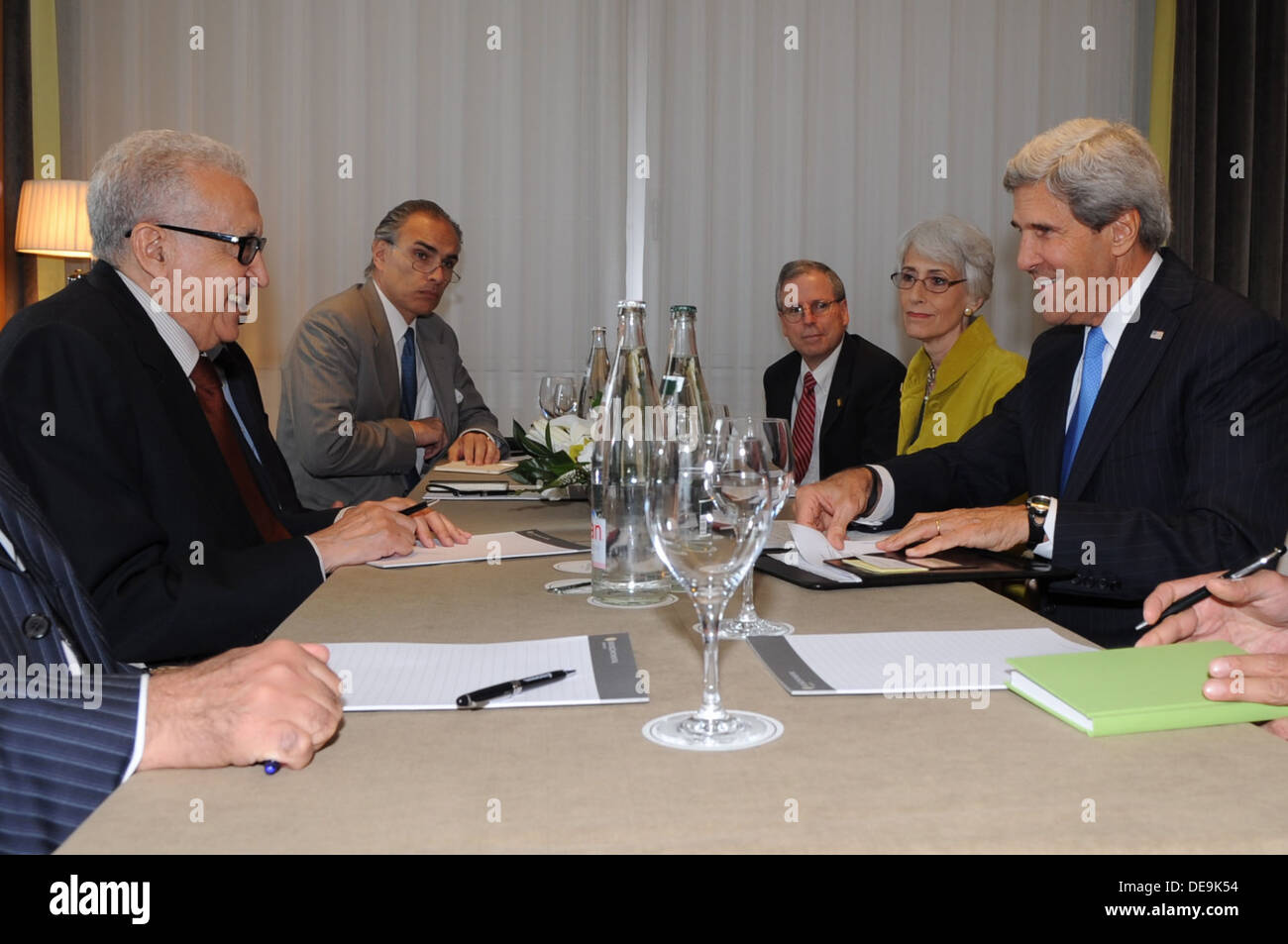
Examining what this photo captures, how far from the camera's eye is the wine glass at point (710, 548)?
2.84ft

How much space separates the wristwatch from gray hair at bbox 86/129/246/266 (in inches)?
55.3

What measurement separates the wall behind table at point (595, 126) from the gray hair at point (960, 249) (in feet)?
4.92

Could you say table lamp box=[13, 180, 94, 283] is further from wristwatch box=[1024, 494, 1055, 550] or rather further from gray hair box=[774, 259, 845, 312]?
wristwatch box=[1024, 494, 1055, 550]

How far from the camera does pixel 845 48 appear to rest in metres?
4.92

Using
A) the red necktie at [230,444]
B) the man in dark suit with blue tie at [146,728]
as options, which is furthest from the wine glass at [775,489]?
the red necktie at [230,444]

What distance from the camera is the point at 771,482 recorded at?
94 cm

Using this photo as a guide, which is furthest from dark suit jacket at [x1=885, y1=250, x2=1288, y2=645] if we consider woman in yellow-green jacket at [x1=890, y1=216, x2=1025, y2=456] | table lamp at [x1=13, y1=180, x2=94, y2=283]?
table lamp at [x1=13, y1=180, x2=94, y2=283]

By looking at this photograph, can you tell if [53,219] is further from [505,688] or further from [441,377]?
[505,688]

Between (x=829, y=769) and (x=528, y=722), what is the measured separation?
0.79 ft

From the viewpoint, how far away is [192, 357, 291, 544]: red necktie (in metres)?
1.94

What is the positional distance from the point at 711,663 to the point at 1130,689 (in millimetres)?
335

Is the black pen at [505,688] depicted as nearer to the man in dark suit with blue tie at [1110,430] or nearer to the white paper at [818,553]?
the white paper at [818,553]

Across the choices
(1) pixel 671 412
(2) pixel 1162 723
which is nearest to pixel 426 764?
(2) pixel 1162 723
